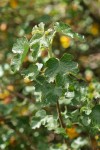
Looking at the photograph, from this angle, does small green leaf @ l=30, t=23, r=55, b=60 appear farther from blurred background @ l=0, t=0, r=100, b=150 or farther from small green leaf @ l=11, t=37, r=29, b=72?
blurred background @ l=0, t=0, r=100, b=150

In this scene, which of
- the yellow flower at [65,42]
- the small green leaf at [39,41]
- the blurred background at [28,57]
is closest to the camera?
the small green leaf at [39,41]

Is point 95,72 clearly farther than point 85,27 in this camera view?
No

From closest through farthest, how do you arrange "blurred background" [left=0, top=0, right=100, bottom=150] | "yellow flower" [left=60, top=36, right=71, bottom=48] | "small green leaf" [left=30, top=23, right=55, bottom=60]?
"small green leaf" [left=30, top=23, right=55, bottom=60]
"blurred background" [left=0, top=0, right=100, bottom=150]
"yellow flower" [left=60, top=36, right=71, bottom=48]

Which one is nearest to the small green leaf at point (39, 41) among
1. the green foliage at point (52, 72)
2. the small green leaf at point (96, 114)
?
the green foliage at point (52, 72)

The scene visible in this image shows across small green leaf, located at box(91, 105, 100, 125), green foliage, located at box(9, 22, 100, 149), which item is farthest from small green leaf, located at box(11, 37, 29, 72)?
small green leaf, located at box(91, 105, 100, 125)

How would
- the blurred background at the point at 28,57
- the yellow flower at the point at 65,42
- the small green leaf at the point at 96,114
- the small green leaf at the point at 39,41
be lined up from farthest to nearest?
the yellow flower at the point at 65,42 < the blurred background at the point at 28,57 < the small green leaf at the point at 96,114 < the small green leaf at the point at 39,41

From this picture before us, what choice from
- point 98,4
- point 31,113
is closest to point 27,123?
point 31,113

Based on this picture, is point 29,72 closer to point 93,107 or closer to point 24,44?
point 24,44

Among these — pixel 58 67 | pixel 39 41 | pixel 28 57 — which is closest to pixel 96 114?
pixel 58 67

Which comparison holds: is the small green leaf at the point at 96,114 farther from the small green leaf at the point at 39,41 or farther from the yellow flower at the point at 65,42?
the yellow flower at the point at 65,42
